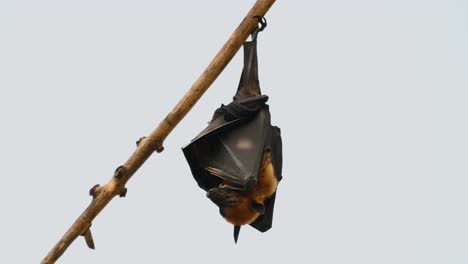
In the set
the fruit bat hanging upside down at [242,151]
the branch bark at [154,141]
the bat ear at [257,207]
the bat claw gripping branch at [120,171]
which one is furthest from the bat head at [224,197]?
the bat claw gripping branch at [120,171]

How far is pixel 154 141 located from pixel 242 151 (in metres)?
1.03

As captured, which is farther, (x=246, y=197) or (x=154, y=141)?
(x=246, y=197)

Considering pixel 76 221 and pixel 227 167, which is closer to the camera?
pixel 76 221

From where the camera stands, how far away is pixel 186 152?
273 inches

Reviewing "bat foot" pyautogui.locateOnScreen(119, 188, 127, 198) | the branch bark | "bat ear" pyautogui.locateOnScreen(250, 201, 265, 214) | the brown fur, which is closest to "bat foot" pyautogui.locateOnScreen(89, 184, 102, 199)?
the branch bark

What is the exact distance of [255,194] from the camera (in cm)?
686

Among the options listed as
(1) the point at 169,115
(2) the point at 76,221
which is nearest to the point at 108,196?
(2) the point at 76,221

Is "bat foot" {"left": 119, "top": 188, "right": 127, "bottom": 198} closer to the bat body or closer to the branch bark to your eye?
the branch bark

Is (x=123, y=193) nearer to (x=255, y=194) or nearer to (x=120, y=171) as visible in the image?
(x=120, y=171)

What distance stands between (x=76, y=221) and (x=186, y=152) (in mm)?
1322

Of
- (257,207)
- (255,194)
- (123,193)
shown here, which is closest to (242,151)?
(255,194)

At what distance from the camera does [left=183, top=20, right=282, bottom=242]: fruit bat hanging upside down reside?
6734mm

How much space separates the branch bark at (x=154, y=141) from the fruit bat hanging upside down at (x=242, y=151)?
0.33 m

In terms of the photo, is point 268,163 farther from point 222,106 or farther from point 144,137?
point 144,137
